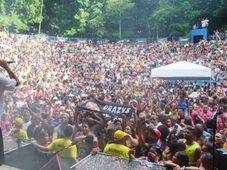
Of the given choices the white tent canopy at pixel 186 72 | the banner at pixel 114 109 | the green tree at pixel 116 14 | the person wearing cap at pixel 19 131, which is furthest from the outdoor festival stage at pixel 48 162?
the green tree at pixel 116 14

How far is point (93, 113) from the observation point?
6844 millimetres

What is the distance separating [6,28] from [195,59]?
1659 centimetres

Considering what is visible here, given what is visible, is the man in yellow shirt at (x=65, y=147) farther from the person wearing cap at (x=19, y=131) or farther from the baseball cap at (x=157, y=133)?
the baseball cap at (x=157, y=133)

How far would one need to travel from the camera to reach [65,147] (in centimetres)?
557

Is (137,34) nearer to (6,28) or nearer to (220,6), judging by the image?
(220,6)

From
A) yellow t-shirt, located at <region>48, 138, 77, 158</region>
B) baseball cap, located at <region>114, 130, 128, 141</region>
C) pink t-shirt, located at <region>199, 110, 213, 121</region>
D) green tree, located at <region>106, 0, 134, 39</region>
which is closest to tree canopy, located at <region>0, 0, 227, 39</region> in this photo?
green tree, located at <region>106, 0, 134, 39</region>

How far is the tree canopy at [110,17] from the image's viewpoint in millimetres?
35031

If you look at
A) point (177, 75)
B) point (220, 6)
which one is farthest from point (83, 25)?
point (177, 75)

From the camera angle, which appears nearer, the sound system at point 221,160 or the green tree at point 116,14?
the sound system at point 221,160

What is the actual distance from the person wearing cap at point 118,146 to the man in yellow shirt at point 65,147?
1.54 feet

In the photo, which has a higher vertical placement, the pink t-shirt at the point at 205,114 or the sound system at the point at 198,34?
the sound system at the point at 198,34

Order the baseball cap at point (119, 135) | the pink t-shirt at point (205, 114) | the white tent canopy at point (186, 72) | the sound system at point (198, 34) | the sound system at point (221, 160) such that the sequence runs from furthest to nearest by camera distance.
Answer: the sound system at point (198, 34)
the white tent canopy at point (186, 72)
the pink t-shirt at point (205, 114)
the baseball cap at point (119, 135)
the sound system at point (221, 160)

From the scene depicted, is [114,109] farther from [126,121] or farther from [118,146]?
[118,146]

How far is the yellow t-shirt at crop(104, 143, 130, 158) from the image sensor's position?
5301 millimetres
